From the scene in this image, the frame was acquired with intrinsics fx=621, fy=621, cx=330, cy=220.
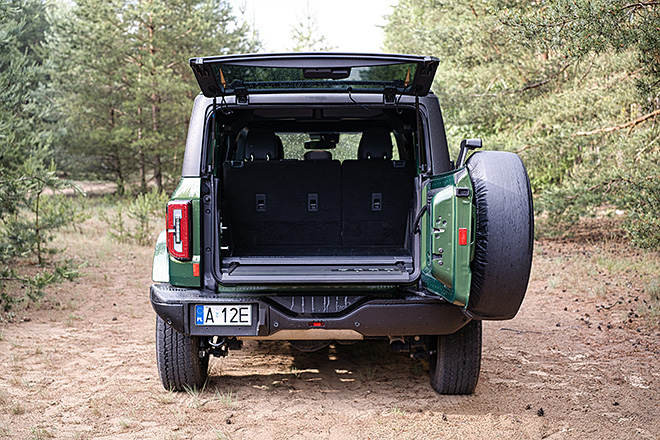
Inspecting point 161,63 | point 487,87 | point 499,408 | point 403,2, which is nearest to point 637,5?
point 499,408

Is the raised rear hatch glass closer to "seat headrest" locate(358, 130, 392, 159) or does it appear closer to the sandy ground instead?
"seat headrest" locate(358, 130, 392, 159)

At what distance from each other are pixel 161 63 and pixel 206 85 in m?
18.5

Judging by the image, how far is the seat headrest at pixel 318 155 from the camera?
5.25 metres

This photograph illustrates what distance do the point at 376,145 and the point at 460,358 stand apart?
1963 millimetres

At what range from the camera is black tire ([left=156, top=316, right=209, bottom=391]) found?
4.03 metres

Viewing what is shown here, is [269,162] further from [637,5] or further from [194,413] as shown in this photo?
[637,5]

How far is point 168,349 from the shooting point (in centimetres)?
405

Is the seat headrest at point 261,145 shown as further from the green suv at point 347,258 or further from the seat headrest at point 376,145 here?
the seat headrest at point 376,145

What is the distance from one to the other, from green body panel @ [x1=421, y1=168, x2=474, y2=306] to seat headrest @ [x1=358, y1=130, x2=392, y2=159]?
1520mm

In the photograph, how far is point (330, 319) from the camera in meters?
3.69

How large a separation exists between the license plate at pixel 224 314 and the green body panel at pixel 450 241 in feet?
3.60

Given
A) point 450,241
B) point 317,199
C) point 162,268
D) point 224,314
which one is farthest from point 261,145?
point 450,241

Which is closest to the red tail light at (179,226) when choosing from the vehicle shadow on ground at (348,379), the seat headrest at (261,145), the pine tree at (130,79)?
the vehicle shadow on ground at (348,379)

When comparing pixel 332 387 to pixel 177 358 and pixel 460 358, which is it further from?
pixel 177 358
